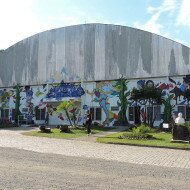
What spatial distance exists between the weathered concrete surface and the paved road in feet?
79.5

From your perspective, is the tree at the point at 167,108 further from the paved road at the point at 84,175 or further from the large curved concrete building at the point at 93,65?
the paved road at the point at 84,175

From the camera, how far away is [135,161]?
13203 mm

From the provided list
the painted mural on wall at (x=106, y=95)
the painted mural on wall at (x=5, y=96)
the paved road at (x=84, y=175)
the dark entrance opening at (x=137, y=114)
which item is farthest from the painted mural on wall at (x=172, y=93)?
the paved road at (x=84, y=175)

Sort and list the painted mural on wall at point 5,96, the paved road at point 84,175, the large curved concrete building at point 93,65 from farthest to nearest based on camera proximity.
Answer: the painted mural on wall at point 5,96 < the large curved concrete building at point 93,65 < the paved road at point 84,175

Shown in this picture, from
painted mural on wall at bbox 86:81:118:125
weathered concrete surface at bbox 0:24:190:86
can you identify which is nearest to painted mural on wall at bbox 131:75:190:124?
weathered concrete surface at bbox 0:24:190:86

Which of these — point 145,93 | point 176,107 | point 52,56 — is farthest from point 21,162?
point 52,56

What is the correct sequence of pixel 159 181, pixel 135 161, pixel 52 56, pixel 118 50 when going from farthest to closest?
pixel 52 56 < pixel 118 50 < pixel 135 161 < pixel 159 181

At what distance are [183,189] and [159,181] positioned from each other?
1012 millimetres

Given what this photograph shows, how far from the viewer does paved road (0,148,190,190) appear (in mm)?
8078

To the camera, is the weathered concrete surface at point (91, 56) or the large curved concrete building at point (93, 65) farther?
the weathered concrete surface at point (91, 56)

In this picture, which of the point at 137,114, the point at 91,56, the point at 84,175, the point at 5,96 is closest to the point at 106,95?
the point at 137,114

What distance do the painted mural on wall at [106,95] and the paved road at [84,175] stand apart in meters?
24.4

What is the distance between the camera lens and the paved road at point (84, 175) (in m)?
8.08

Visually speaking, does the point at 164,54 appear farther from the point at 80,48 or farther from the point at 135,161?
the point at 135,161
